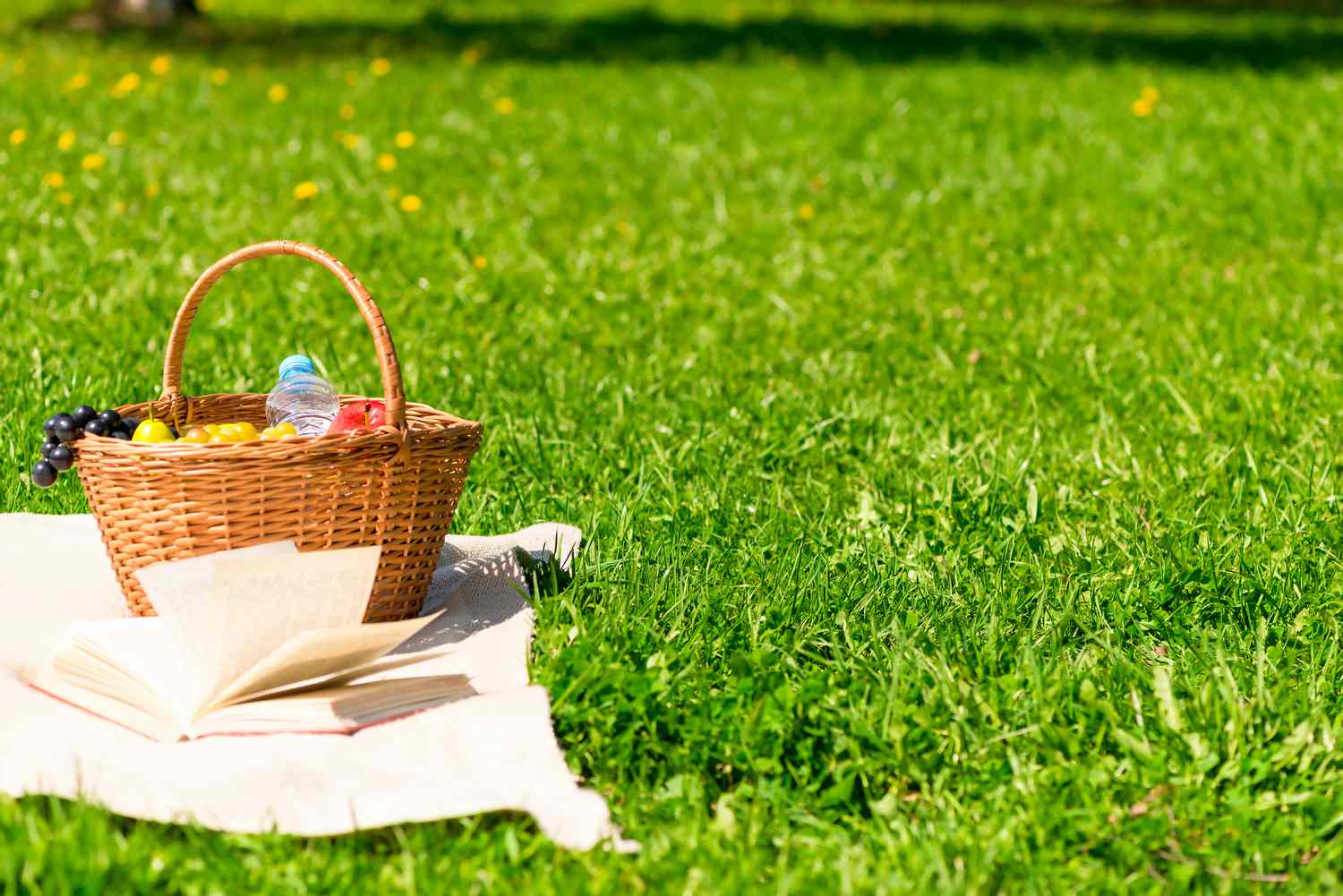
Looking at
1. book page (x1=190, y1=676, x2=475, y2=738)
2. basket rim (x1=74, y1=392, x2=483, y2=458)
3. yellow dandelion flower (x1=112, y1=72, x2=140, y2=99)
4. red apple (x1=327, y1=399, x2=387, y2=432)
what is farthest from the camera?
yellow dandelion flower (x1=112, y1=72, x2=140, y2=99)

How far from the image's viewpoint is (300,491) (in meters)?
2.70

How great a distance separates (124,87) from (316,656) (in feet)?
21.1

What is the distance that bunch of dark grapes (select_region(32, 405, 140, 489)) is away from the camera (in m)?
2.82

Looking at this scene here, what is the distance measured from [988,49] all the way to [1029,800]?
9.85 meters

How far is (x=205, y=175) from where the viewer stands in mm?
6605

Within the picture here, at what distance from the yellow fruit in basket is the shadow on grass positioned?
25.8 feet

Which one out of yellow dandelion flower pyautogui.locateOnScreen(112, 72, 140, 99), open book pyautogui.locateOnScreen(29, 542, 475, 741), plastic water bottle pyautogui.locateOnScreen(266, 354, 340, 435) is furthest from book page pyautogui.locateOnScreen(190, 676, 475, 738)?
yellow dandelion flower pyautogui.locateOnScreen(112, 72, 140, 99)

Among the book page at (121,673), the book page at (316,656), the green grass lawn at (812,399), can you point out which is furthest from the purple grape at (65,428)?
the green grass lawn at (812,399)

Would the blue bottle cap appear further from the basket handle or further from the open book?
the open book

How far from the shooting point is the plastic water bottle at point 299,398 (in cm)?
317

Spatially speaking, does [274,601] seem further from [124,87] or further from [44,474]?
[124,87]

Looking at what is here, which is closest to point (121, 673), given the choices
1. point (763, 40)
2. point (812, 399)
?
point (812, 399)

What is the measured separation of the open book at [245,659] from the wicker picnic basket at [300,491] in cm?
10

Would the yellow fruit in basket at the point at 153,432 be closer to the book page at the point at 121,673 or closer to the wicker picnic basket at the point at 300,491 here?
the wicker picnic basket at the point at 300,491
